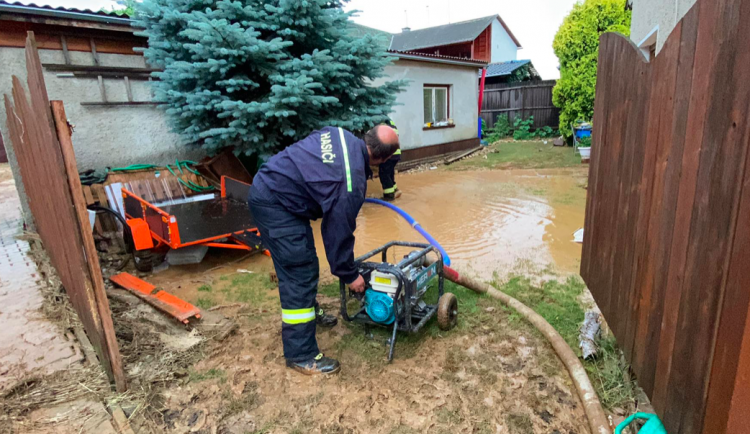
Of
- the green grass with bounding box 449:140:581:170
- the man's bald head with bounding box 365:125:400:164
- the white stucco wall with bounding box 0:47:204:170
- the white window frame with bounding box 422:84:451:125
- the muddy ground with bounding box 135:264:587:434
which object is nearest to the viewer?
the muddy ground with bounding box 135:264:587:434

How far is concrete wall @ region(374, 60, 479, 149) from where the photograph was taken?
1174 cm

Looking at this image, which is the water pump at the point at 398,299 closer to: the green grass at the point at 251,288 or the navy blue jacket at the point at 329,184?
the navy blue jacket at the point at 329,184

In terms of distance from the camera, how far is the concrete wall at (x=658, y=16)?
4.21 m

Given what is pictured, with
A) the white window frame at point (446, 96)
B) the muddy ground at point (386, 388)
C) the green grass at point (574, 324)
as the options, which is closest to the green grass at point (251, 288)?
the muddy ground at point (386, 388)

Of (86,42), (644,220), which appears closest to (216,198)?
(86,42)

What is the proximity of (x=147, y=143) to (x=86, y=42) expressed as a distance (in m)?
1.66

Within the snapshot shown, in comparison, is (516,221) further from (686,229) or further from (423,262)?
(686,229)

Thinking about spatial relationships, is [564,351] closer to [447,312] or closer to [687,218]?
[447,312]

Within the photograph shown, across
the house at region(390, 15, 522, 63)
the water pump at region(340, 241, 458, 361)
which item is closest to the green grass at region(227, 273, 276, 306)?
A: the water pump at region(340, 241, 458, 361)

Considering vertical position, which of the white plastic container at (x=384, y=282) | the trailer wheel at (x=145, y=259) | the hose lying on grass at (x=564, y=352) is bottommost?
the hose lying on grass at (x=564, y=352)

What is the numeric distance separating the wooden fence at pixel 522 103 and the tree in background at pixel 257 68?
46.8 feet

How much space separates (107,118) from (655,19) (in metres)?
7.87

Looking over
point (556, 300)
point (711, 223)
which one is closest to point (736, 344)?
point (711, 223)

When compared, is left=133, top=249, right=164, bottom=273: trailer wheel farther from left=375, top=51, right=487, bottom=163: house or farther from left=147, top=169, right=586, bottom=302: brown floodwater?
left=375, top=51, right=487, bottom=163: house
